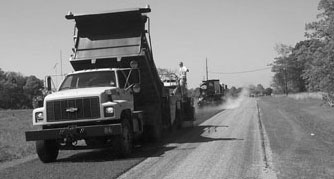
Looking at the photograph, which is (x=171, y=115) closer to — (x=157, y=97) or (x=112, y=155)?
(x=157, y=97)

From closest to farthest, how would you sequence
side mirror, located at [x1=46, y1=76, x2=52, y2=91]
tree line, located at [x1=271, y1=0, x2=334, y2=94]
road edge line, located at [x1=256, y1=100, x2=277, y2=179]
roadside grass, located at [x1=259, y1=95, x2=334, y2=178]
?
road edge line, located at [x1=256, y1=100, x2=277, y2=179], roadside grass, located at [x1=259, y1=95, x2=334, y2=178], side mirror, located at [x1=46, y1=76, x2=52, y2=91], tree line, located at [x1=271, y1=0, x2=334, y2=94]

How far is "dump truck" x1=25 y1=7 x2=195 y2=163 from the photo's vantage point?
1223 cm

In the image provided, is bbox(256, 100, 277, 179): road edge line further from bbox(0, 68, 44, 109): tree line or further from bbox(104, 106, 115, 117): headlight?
bbox(0, 68, 44, 109): tree line

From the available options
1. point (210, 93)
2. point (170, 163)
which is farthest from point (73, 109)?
point (210, 93)

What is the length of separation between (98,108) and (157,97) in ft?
13.7

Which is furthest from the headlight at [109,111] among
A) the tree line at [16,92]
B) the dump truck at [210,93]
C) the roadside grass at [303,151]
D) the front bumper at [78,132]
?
the tree line at [16,92]

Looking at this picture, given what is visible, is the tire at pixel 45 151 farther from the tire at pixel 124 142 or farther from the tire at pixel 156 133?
the tire at pixel 156 133

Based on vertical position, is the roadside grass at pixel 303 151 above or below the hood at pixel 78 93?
below

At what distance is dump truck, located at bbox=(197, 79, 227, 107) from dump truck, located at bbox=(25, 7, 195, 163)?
30.8 m

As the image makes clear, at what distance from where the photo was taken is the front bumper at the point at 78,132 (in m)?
11.9

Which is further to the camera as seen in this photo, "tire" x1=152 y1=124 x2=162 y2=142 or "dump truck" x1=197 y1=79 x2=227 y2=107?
"dump truck" x1=197 y1=79 x2=227 y2=107

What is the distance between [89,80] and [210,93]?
3765 cm

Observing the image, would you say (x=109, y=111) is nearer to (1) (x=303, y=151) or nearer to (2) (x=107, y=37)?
(2) (x=107, y=37)

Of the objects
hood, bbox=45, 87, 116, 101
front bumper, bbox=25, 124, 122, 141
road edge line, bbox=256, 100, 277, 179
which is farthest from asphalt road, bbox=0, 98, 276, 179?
hood, bbox=45, 87, 116, 101
